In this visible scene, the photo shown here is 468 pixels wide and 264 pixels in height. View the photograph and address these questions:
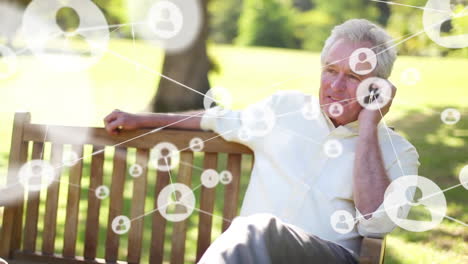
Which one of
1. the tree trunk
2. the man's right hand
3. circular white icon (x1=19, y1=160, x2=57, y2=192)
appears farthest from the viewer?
the tree trunk

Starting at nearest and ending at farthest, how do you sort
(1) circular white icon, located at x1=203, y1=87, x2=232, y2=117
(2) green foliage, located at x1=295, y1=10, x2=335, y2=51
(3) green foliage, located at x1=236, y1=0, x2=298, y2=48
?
(1) circular white icon, located at x1=203, y1=87, x2=232, y2=117 → (2) green foliage, located at x1=295, y1=10, x2=335, y2=51 → (3) green foliage, located at x1=236, y1=0, x2=298, y2=48

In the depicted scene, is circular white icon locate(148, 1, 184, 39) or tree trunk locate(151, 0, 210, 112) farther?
tree trunk locate(151, 0, 210, 112)

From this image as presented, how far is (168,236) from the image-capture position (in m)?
5.17

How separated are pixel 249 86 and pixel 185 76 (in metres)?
7.01

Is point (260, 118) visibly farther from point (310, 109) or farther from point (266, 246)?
point (266, 246)

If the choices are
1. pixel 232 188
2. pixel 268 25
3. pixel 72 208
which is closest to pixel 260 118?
pixel 232 188

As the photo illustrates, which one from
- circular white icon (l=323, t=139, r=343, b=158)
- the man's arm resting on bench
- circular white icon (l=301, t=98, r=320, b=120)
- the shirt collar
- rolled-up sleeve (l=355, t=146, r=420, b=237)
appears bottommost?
rolled-up sleeve (l=355, t=146, r=420, b=237)

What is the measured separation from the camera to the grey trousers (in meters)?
2.34

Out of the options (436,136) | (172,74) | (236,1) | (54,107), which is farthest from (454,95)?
(236,1)

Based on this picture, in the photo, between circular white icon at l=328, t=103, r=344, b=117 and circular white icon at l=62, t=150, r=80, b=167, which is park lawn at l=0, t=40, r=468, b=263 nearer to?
circular white icon at l=328, t=103, r=344, b=117

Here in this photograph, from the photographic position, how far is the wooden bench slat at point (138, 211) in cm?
328

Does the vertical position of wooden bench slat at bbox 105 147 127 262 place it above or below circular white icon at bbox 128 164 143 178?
below

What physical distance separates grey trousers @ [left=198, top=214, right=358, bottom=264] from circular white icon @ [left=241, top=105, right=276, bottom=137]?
543 mm

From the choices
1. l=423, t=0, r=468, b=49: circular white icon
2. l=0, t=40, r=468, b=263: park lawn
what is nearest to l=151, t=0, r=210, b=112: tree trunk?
l=0, t=40, r=468, b=263: park lawn
